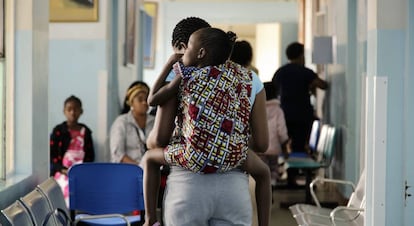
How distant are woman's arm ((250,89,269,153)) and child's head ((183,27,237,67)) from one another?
201 mm

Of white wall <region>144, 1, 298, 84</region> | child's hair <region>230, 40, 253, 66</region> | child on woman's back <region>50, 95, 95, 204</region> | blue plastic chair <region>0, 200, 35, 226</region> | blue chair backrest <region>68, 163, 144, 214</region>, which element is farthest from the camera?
white wall <region>144, 1, 298, 84</region>

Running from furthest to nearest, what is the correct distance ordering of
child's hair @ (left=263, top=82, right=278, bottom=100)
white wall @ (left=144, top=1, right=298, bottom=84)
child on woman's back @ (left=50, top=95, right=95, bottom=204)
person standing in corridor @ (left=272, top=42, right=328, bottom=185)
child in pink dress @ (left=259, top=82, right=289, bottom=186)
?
white wall @ (left=144, top=1, right=298, bottom=84)
person standing in corridor @ (left=272, top=42, right=328, bottom=185)
child in pink dress @ (left=259, top=82, right=289, bottom=186)
child's hair @ (left=263, top=82, right=278, bottom=100)
child on woman's back @ (left=50, top=95, right=95, bottom=204)

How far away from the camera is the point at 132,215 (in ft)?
19.3

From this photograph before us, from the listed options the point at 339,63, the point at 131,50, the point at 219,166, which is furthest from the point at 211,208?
the point at 131,50

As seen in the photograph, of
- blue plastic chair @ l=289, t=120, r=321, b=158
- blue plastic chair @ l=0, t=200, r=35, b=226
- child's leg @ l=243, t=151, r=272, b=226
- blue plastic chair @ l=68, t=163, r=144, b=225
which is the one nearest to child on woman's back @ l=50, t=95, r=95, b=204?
blue plastic chair @ l=68, t=163, r=144, b=225

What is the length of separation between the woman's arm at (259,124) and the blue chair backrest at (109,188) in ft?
8.00

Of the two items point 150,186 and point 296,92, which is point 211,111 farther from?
point 296,92

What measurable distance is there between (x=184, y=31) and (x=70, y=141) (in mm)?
4636

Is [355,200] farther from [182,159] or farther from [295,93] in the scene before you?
[295,93]

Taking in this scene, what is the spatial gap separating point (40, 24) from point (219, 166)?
97.6 inches

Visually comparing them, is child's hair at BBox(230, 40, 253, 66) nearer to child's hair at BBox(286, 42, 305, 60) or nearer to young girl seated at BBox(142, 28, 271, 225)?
young girl seated at BBox(142, 28, 271, 225)

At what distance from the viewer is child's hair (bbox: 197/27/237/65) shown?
9.27 feet

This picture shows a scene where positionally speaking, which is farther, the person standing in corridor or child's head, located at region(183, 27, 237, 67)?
the person standing in corridor

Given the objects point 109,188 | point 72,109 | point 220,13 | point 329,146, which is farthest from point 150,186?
point 220,13
